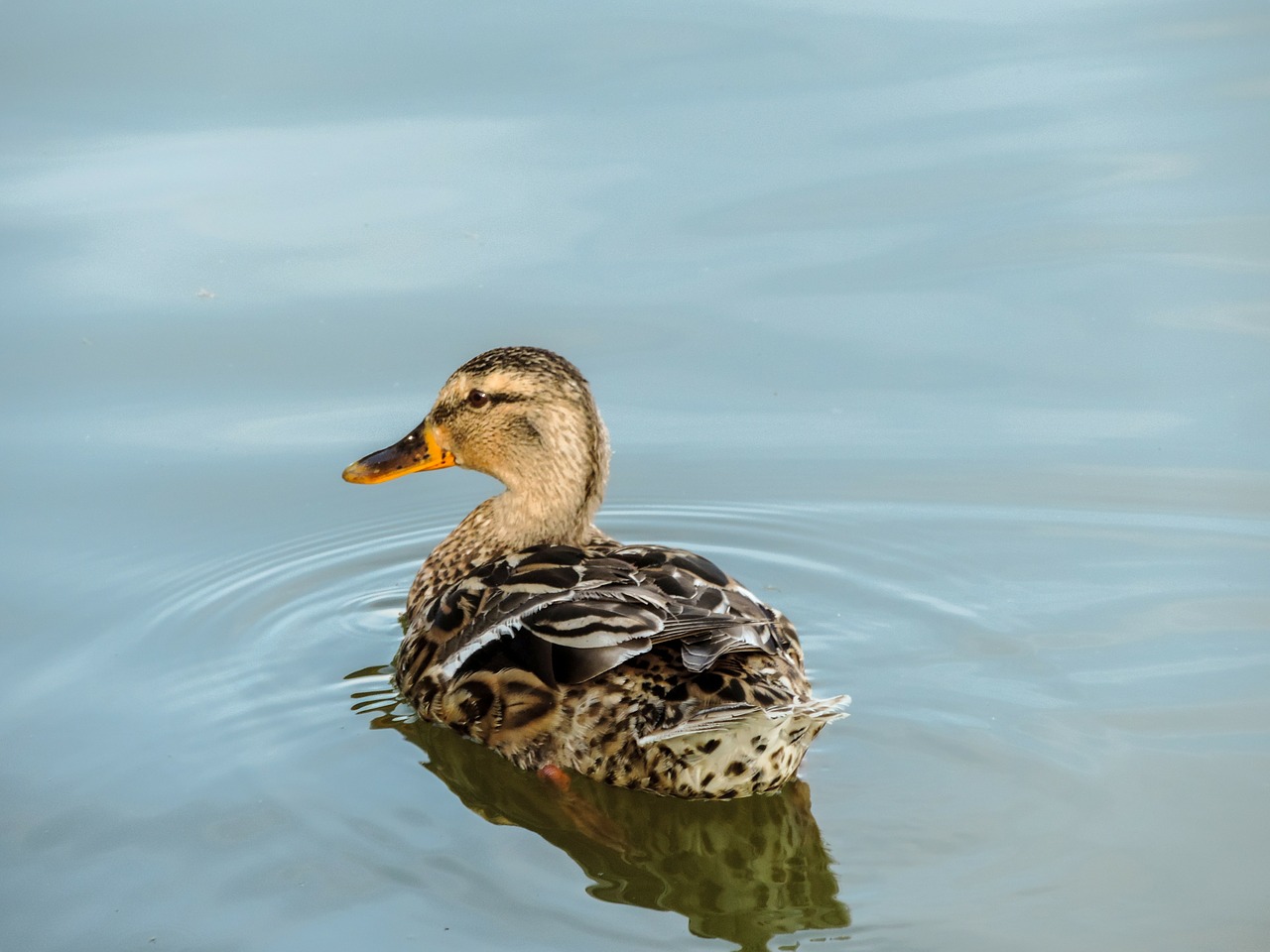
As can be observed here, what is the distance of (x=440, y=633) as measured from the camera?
19.6 feet

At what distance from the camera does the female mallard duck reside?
17.0 ft

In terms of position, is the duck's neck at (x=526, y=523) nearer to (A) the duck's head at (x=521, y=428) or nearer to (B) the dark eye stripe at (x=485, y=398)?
(A) the duck's head at (x=521, y=428)

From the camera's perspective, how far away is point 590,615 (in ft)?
17.7

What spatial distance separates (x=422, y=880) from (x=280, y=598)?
204 centimetres

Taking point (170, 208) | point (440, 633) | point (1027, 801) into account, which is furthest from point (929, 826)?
point (170, 208)

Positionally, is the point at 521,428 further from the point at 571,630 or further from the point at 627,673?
the point at 627,673

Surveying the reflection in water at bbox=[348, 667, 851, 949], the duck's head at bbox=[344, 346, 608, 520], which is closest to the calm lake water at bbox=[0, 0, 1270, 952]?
the reflection in water at bbox=[348, 667, 851, 949]

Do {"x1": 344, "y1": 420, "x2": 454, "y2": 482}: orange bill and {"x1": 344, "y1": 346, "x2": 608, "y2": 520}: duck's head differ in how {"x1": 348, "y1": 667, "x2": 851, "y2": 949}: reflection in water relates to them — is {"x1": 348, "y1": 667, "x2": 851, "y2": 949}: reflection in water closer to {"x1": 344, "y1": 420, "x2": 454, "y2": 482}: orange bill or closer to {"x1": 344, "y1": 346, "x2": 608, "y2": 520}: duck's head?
{"x1": 344, "y1": 346, "x2": 608, "y2": 520}: duck's head

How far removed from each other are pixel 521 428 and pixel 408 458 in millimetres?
524

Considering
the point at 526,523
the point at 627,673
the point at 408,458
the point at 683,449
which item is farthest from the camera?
the point at 683,449

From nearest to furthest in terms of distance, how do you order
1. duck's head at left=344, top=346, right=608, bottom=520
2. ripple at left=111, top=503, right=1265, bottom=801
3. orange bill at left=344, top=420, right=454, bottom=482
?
1. ripple at left=111, top=503, right=1265, bottom=801
2. duck's head at left=344, top=346, right=608, bottom=520
3. orange bill at left=344, top=420, right=454, bottom=482

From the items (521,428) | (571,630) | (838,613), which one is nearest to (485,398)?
(521,428)

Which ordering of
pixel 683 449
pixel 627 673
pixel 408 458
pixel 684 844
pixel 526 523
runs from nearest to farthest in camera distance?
pixel 684 844, pixel 627 673, pixel 526 523, pixel 408 458, pixel 683 449

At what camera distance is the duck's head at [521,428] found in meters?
6.29
